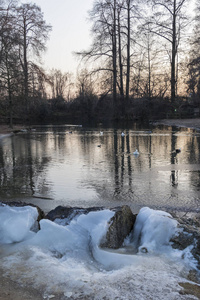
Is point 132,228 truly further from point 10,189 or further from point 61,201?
point 10,189

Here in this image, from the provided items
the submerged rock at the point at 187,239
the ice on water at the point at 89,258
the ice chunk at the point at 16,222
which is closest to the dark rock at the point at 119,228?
the ice on water at the point at 89,258

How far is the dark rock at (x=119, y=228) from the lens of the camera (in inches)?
138

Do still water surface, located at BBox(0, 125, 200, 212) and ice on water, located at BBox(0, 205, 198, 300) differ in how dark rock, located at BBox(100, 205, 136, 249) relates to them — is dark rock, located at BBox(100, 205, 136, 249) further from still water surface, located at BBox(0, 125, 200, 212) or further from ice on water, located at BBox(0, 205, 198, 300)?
still water surface, located at BBox(0, 125, 200, 212)

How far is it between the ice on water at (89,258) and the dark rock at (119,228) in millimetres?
72

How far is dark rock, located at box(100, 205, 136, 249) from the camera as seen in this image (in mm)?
3514

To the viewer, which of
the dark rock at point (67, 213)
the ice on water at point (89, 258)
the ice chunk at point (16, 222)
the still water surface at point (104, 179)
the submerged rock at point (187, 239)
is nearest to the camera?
the ice on water at point (89, 258)

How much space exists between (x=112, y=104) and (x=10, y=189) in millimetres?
31312

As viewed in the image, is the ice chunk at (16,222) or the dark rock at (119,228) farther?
the ice chunk at (16,222)

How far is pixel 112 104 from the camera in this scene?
120ft


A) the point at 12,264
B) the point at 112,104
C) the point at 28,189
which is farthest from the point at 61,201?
the point at 112,104

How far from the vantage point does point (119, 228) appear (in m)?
3.72

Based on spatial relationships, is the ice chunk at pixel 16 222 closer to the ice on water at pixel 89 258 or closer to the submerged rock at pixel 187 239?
the ice on water at pixel 89 258

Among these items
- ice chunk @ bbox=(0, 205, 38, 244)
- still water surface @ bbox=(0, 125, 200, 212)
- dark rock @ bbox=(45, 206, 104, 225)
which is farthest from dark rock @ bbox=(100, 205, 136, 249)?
ice chunk @ bbox=(0, 205, 38, 244)

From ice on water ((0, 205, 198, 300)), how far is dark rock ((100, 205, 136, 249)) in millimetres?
72
